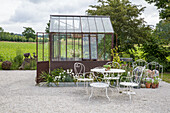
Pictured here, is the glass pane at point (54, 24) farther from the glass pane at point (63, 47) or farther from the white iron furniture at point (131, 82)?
the white iron furniture at point (131, 82)

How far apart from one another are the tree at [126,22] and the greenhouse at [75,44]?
4.65 m

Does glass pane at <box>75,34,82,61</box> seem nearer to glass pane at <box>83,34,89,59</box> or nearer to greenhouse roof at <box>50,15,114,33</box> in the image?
glass pane at <box>83,34,89,59</box>

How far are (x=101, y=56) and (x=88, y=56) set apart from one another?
0.56 m

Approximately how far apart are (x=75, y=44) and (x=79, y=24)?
92cm

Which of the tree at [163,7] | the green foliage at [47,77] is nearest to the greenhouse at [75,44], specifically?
the green foliage at [47,77]

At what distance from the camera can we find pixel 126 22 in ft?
46.3

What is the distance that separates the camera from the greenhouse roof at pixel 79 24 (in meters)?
9.20

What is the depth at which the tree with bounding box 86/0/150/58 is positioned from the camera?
13.9m

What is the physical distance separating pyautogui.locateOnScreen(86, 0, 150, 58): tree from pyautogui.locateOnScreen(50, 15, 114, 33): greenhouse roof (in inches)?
159

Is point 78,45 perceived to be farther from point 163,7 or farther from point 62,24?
point 163,7

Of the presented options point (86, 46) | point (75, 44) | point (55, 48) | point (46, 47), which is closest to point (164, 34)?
point (86, 46)

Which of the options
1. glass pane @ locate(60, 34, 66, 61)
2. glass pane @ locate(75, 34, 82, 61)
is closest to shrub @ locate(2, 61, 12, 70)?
glass pane @ locate(60, 34, 66, 61)

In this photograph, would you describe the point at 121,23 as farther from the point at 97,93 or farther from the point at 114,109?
the point at 114,109

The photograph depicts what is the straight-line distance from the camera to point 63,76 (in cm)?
835
